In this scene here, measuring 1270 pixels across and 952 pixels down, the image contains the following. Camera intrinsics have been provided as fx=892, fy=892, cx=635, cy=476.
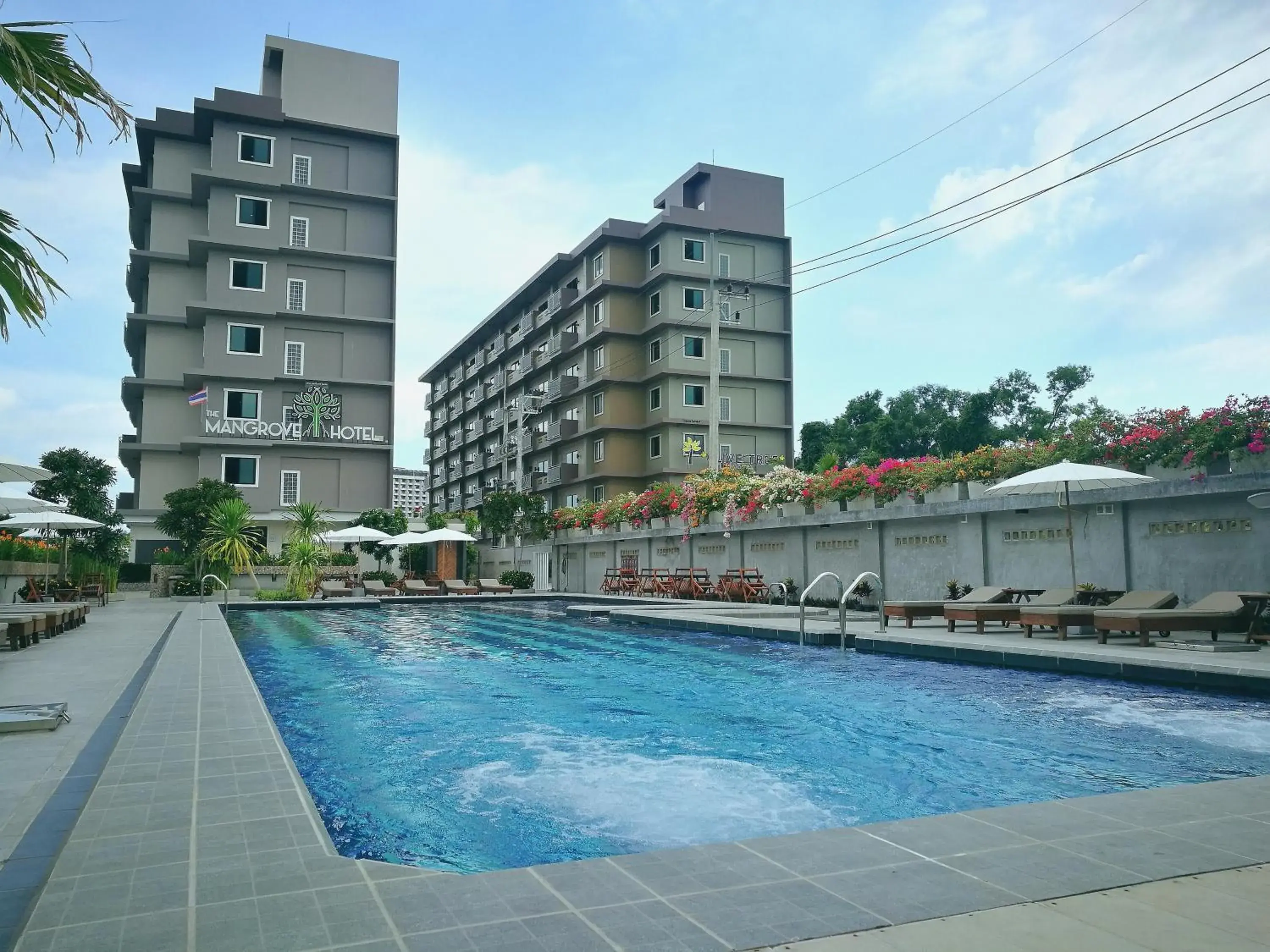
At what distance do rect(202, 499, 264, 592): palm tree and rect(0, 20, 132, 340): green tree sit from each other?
2610 centimetres

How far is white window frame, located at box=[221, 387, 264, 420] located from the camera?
39.5m

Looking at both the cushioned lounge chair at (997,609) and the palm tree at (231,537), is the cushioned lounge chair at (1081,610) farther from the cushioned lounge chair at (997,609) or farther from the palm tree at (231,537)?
the palm tree at (231,537)

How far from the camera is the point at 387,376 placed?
42.6 metres

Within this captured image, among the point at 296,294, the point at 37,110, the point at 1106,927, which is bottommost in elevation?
the point at 1106,927

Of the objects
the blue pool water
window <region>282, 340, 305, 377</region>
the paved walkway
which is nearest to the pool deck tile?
the paved walkway

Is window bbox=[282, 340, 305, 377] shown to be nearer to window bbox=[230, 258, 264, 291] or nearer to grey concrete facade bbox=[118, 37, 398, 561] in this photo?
grey concrete facade bbox=[118, 37, 398, 561]

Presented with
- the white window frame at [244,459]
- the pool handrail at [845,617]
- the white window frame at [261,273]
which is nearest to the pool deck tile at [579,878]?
the pool handrail at [845,617]

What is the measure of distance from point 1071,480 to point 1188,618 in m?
2.29

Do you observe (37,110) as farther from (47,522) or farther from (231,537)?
(231,537)


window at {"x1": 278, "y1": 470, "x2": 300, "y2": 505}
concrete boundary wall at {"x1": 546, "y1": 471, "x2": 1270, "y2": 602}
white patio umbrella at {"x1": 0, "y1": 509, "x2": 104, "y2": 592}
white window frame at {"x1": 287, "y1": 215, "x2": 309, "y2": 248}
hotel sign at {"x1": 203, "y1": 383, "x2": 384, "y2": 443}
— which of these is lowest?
concrete boundary wall at {"x1": 546, "y1": 471, "x2": 1270, "y2": 602}

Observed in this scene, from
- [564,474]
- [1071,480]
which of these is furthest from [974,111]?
[564,474]

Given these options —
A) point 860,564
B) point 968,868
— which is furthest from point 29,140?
point 860,564

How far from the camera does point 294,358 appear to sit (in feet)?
135

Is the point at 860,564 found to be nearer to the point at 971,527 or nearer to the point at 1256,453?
the point at 971,527
